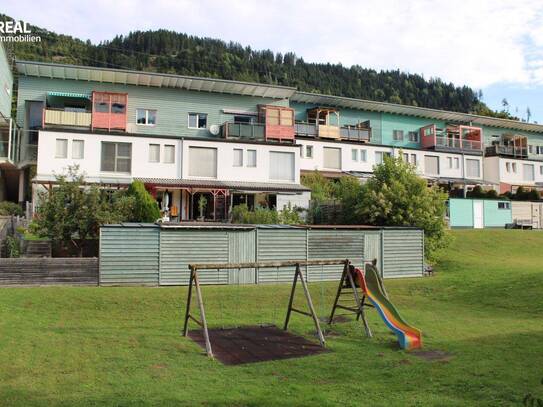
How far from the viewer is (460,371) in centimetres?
887

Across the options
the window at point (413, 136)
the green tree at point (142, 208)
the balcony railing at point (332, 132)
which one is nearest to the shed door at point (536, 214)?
the window at point (413, 136)

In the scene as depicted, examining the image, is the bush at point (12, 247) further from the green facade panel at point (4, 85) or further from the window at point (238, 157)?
the green facade panel at point (4, 85)

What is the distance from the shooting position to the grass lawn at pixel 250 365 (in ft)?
24.1

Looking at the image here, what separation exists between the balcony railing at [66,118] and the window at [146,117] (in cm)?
428

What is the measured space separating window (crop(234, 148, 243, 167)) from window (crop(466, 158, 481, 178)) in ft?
90.5

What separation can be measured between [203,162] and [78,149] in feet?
27.3

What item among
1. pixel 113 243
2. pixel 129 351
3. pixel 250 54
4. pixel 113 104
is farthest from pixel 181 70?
pixel 129 351

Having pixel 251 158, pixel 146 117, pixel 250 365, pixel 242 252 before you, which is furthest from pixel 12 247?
pixel 146 117

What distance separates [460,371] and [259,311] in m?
7.06

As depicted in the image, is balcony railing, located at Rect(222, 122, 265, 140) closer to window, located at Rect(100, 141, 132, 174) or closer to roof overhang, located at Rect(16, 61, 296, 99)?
roof overhang, located at Rect(16, 61, 296, 99)

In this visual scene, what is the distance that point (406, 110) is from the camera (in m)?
52.5

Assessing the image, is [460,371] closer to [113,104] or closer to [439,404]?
[439,404]

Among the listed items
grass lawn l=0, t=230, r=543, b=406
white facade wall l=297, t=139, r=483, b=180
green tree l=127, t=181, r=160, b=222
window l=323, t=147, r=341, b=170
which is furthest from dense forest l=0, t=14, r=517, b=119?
grass lawn l=0, t=230, r=543, b=406

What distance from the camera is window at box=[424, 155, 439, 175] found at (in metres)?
50.1
